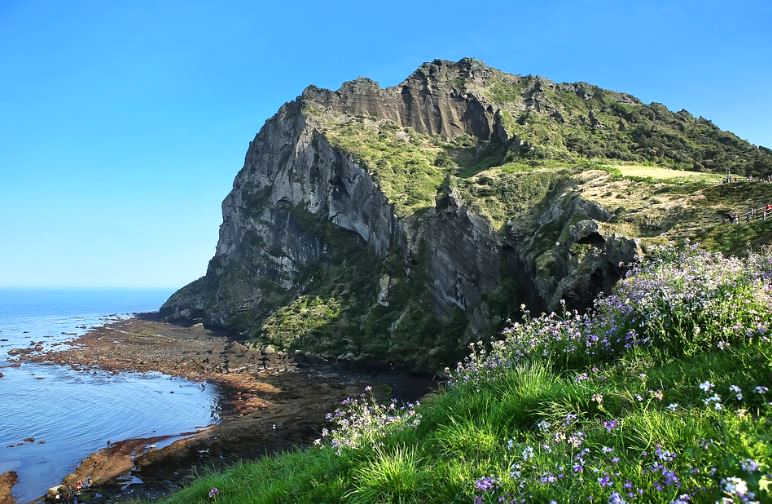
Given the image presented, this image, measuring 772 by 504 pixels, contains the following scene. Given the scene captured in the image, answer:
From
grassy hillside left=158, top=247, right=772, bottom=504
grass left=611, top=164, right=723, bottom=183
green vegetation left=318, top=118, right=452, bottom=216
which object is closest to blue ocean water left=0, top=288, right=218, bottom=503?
grassy hillside left=158, top=247, right=772, bottom=504

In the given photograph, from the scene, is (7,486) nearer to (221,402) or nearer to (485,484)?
(221,402)

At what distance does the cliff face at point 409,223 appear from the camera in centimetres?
4991

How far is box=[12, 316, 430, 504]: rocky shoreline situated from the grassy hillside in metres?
19.2

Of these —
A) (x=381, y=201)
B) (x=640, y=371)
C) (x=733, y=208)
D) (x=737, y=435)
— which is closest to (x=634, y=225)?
(x=733, y=208)

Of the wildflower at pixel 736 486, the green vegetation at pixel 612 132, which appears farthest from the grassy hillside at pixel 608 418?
the green vegetation at pixel 612 132

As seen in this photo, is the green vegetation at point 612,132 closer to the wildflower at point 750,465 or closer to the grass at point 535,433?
the grass at point 535,433

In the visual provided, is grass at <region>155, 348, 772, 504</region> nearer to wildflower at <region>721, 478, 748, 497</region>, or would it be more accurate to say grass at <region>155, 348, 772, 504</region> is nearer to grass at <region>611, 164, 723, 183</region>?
wildflower at <region>721, 478, 748, 497</region>

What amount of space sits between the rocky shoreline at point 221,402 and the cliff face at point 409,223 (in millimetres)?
9480

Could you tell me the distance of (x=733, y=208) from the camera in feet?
104

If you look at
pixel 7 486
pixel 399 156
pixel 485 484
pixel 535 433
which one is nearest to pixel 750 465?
pixel 485 484

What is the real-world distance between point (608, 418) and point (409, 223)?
2798 inches

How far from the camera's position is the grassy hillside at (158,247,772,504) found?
366cm

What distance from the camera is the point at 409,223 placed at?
7619cm

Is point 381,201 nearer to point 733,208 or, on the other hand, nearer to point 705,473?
point 733,208
